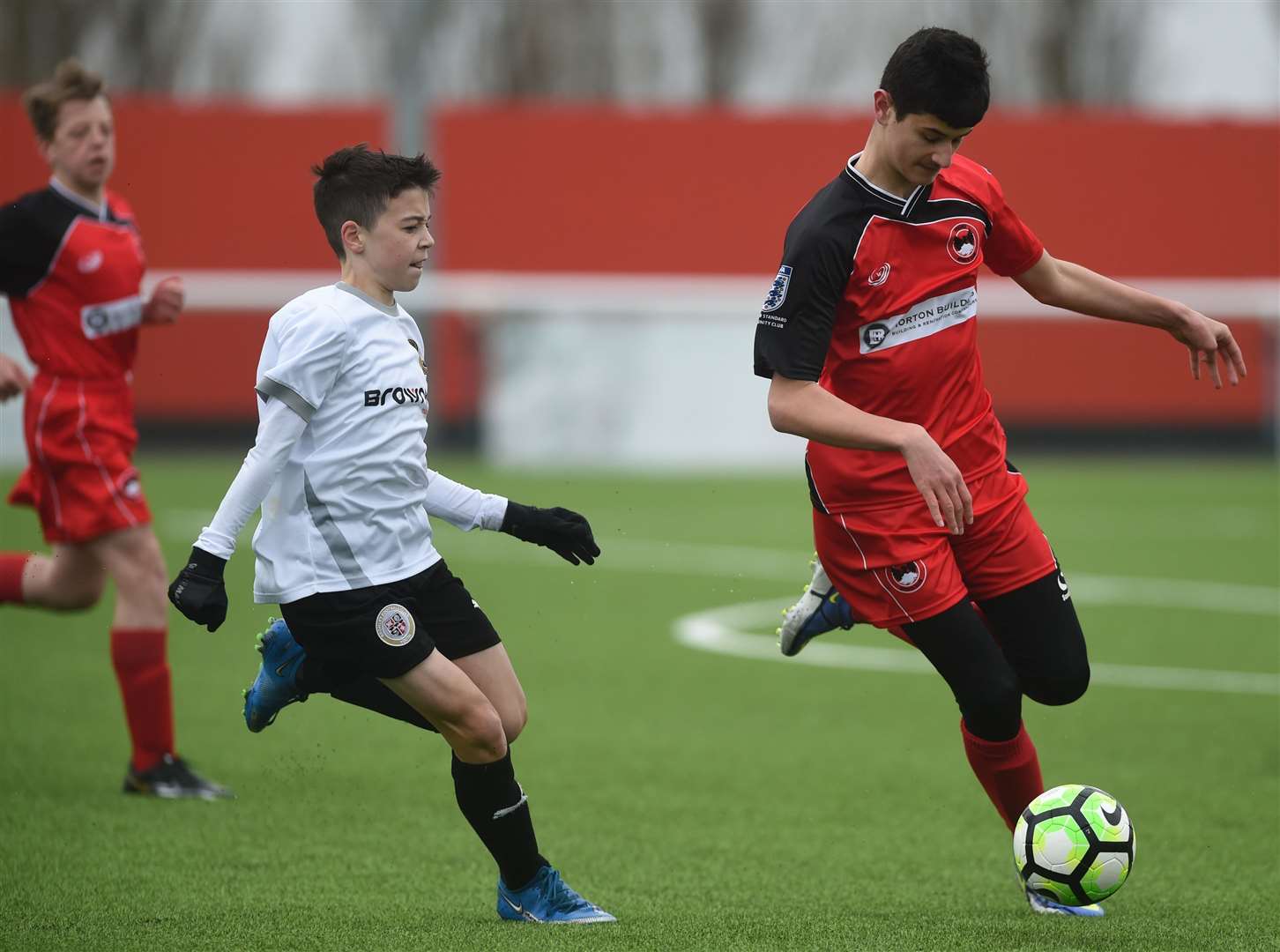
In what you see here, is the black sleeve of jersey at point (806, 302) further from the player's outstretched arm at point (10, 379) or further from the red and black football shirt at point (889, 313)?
the player's outstretched arm at point (10, 379)

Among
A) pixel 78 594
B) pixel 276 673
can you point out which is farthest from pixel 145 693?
pixel 276 673

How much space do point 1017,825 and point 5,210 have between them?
153 inches

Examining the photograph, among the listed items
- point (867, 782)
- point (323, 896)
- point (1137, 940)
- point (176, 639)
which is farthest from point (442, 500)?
point (176, 639)

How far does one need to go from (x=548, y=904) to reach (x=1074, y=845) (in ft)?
4.39

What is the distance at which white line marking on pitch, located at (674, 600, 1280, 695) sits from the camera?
826 cm

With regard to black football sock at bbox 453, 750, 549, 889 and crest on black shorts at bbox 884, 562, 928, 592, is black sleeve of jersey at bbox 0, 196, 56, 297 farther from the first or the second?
crest on black shorts at bbox 884, 562, 928, 592

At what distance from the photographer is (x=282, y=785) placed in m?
6.14

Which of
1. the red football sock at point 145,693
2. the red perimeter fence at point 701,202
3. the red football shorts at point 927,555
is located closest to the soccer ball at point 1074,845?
the red football shorts at point 927,555

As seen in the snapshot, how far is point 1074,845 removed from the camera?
434cm

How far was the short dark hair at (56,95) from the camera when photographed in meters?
5.96

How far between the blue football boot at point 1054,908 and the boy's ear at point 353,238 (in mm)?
2401

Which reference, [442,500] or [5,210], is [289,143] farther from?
[442,500]

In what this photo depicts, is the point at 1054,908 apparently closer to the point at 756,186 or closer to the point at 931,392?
the point at 931,392

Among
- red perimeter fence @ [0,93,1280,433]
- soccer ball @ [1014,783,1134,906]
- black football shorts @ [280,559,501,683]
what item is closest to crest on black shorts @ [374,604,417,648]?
black football shorts @ [280,559,501,683]
